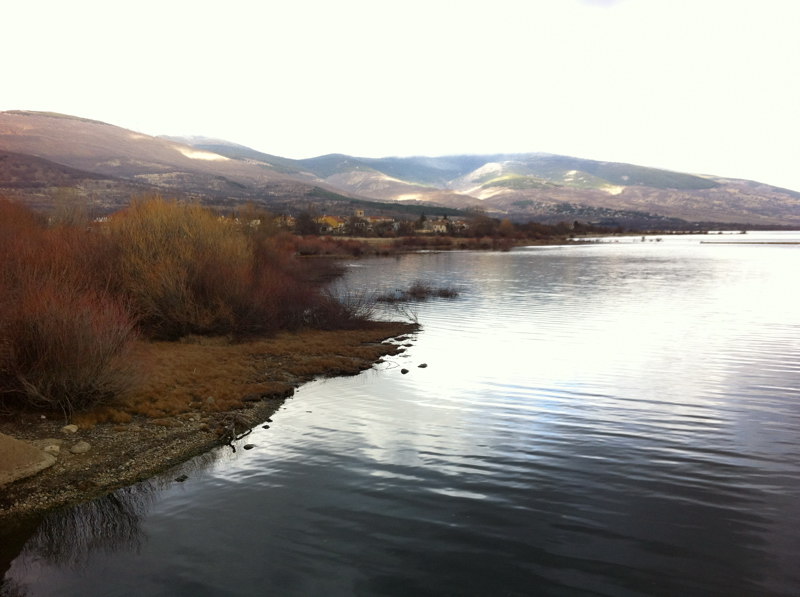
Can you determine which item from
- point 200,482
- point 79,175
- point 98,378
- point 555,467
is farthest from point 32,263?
point 79,175

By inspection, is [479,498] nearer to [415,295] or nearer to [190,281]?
[190,281]

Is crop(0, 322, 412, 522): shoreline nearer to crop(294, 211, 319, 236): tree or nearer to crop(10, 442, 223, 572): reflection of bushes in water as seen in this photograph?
crop(10, 442, 223, 572): reflection of bushes in water

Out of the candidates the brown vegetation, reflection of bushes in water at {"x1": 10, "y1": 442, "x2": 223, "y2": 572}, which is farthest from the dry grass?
reflection of bushes in water at {"x1": 10, "y1": 442, "x2": 223, "y2": 572}

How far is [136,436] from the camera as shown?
1196 centimetres

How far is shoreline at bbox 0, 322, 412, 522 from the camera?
9.44m

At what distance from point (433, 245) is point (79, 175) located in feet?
366

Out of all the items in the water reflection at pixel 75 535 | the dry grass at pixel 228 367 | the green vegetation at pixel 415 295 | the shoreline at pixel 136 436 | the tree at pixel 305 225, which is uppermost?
the tree at pixel 305 225

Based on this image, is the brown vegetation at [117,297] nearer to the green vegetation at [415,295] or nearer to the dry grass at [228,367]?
the dry grass at [228,367]

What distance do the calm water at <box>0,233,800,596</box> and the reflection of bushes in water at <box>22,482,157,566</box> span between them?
0.10 feet

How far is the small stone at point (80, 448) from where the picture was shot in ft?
35.6

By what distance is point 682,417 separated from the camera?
43.7ft

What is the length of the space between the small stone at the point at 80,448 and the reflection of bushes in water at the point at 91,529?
188cm

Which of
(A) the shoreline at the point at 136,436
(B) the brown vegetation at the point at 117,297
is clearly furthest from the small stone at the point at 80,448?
(B) the brown vegetation at the point at 117,297

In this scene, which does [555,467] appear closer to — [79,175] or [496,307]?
[496,307]
